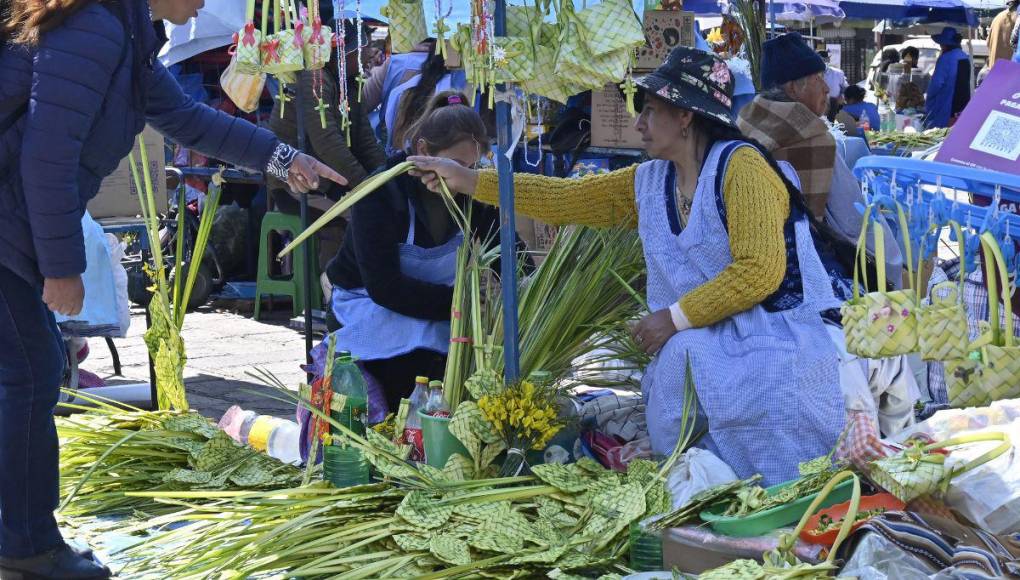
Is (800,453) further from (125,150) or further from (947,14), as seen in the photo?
(947,14)

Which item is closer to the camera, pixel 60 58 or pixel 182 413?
pixel 60 58

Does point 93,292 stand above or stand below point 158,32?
below

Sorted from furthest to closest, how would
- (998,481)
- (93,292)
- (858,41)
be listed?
1. (858,41)
2. (93,292)
3. (998,481)

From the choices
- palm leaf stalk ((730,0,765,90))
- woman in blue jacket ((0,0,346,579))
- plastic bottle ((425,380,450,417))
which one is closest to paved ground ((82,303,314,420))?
plastic bottle ((425,380,450,417))

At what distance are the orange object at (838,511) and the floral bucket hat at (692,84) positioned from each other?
3.89 ft

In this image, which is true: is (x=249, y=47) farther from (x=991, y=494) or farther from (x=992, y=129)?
(x=991, y=494)

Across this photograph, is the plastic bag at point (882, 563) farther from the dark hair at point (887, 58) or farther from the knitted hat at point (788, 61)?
the dark hair at point (887, 58)

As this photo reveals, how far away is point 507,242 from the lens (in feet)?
10.3

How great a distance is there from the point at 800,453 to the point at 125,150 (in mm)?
1868

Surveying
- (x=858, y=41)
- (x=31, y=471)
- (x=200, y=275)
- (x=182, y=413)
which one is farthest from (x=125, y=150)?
(x=858, y=41)

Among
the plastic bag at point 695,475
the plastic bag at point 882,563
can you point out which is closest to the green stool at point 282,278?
the plastic bag at point 695,475

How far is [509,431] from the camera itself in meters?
Answer: 3.11

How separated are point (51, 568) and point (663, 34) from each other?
3825 millimetres

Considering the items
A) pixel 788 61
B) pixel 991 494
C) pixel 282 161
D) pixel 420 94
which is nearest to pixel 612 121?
pixel 420 94
